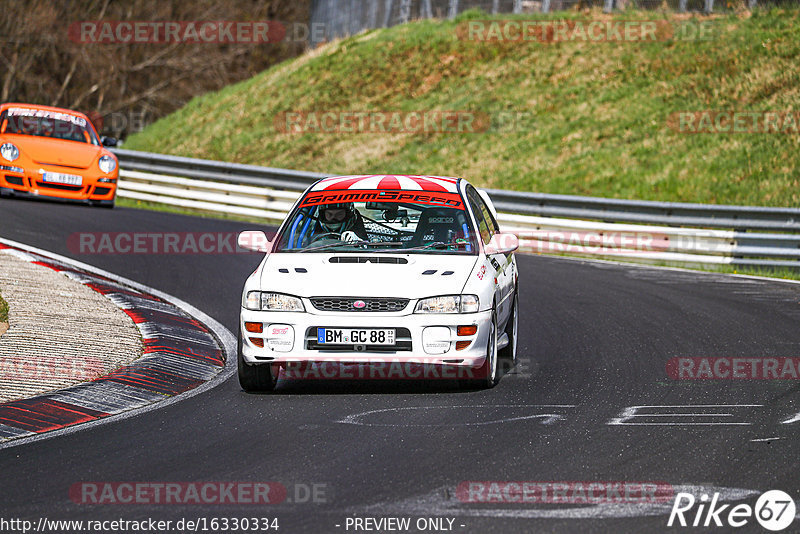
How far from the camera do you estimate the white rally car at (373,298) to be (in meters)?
8.05

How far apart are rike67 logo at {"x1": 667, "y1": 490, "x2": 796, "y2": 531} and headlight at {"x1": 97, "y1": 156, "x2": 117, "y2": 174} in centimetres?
1621

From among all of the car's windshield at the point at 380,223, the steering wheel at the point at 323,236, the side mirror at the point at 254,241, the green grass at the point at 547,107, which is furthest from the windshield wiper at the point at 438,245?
the green grass at the point at 547,107

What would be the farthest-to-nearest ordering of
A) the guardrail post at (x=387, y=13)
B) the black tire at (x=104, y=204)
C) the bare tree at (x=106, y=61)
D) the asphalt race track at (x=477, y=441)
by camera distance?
the bare tree at (x=106, y=61) < the guardrail post at (x=387, y=13) < the black tire at (x=104, y=204) < the asphalt race track at (x=477, y=441)

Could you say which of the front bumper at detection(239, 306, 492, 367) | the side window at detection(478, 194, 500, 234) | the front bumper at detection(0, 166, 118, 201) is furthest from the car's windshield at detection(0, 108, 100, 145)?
the front bumper at detection(239, 306, 492, 367)

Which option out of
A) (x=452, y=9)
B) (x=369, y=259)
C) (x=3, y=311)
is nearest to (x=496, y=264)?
(x=369, y=259)

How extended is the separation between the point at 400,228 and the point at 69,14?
36.7m

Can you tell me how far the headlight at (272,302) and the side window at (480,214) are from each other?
1.73m

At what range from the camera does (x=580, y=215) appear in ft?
64.9

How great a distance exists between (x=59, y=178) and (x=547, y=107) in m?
15.1

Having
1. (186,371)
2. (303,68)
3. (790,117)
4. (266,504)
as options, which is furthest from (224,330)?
(303,68)

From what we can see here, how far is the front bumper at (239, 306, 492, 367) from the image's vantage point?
26.3 ft

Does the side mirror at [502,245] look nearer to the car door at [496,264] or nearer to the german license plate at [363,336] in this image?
the car door at [496,264]

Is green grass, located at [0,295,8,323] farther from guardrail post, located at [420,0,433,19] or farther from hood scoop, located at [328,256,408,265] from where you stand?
guardrail post, located at [420,0,433,19]

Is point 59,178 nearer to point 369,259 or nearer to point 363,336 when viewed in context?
point 369,259
